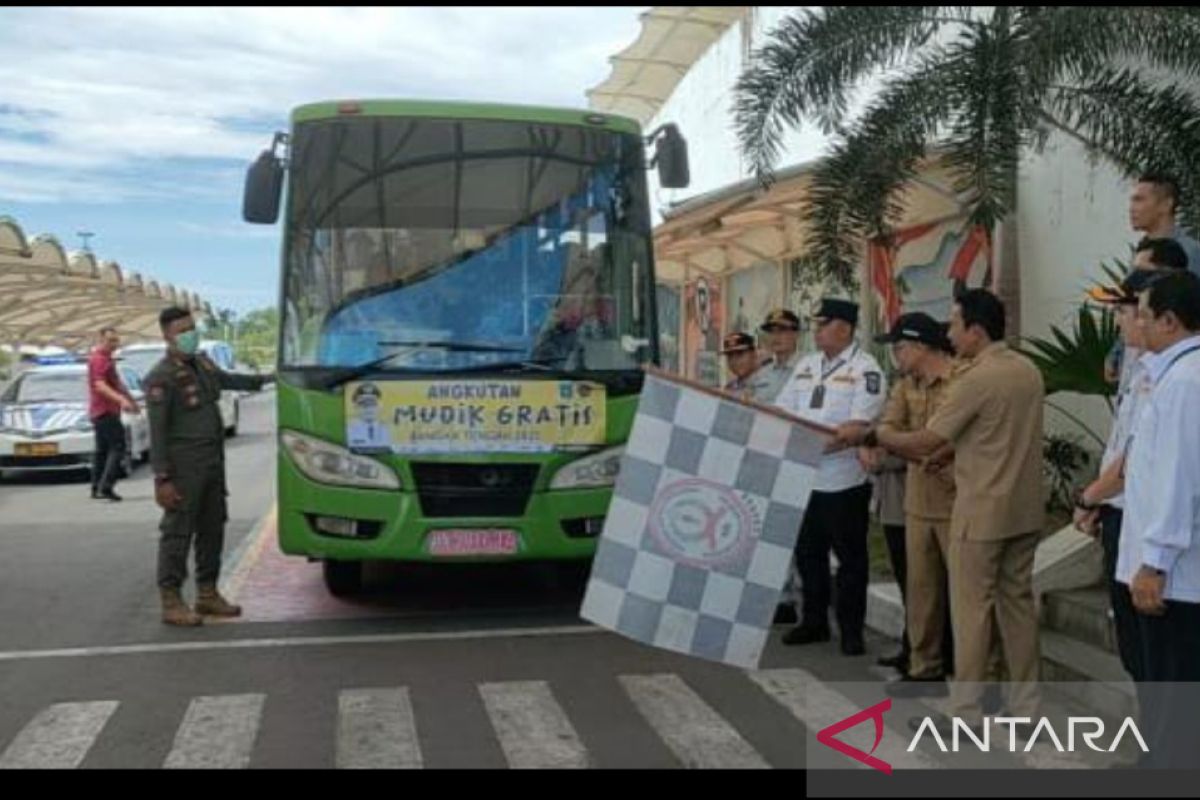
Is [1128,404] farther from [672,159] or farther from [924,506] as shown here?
[672,159]

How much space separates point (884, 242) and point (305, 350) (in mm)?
3934

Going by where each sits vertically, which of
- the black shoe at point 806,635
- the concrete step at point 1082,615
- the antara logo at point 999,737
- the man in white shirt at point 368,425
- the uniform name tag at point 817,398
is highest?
the uniform name tag at point 817,398

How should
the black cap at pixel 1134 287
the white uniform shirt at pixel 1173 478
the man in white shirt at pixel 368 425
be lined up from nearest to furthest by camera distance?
the white uniform shirt at pixel 1173 478, the black cap at pixel 1134 287, the man in white shirt at pixel 368 425

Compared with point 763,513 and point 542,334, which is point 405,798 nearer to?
point 763,513

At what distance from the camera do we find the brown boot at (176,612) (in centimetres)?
767

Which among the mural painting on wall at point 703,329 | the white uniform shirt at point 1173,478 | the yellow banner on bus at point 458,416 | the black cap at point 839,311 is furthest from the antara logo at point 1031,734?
the mural painting on wall at point 703,329

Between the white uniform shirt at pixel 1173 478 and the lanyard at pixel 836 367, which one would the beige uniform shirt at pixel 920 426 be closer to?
the lanyard at pixel 836 367

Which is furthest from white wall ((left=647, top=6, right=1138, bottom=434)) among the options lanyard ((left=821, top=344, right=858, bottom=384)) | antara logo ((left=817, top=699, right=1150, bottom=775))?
antara logo ((left=817, top=699, right=1150, bottom=775))

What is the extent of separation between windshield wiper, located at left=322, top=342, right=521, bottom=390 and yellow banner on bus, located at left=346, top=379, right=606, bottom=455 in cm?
6

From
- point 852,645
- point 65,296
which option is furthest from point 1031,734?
point 65,296

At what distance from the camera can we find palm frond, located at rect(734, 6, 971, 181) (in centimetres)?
812

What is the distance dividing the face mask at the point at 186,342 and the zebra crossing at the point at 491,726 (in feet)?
8.04

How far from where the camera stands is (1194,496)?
12.7ft

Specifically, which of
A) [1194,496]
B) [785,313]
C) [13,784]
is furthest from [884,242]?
[13,784]
